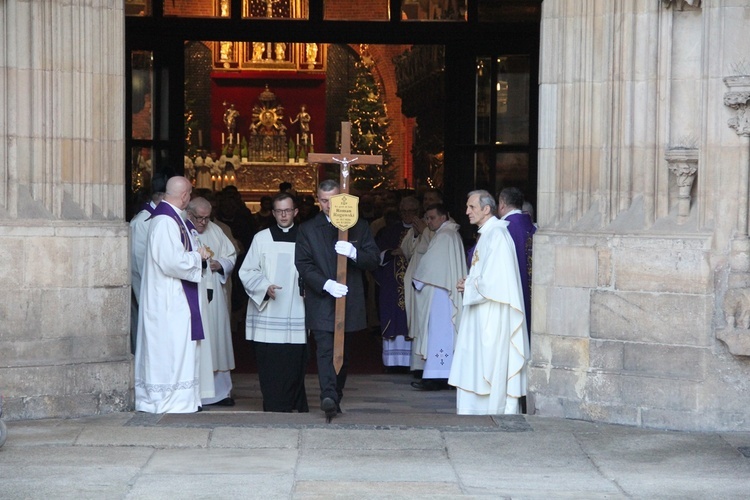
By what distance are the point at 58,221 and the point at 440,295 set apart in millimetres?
4445

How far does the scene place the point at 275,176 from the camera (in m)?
24.1

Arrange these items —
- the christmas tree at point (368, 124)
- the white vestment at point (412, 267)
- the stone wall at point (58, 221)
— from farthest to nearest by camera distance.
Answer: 1. the christmas tree at point (368, 124)
2. the white vestment at point (412, 267)
3. the stone wall at point (58, 221)

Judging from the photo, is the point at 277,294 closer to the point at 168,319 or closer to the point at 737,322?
the point at 168,319

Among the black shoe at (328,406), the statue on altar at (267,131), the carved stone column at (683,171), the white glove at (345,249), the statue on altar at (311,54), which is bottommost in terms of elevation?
the black shoe at (328,406)

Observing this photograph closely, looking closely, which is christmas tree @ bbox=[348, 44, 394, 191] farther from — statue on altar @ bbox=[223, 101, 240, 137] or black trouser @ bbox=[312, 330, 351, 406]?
black trouser @ bbox=[312, 330, 351, 406]

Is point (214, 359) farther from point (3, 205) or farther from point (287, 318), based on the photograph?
point (3, 205)

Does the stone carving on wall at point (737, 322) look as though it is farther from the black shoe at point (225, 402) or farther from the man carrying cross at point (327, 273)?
the black shoe at point (225, 402)

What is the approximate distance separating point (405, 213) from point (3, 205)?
5.63 metres

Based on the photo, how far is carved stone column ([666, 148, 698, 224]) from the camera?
898cm

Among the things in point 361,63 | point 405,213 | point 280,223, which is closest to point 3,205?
point 280,223

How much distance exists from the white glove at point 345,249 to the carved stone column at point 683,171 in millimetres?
2261

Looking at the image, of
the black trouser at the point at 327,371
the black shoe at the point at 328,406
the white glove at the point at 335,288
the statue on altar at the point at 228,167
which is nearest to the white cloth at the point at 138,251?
the black trouser at the point at 327,371

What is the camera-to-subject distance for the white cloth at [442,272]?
12445 millimetres

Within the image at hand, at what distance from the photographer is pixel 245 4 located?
16031mm
